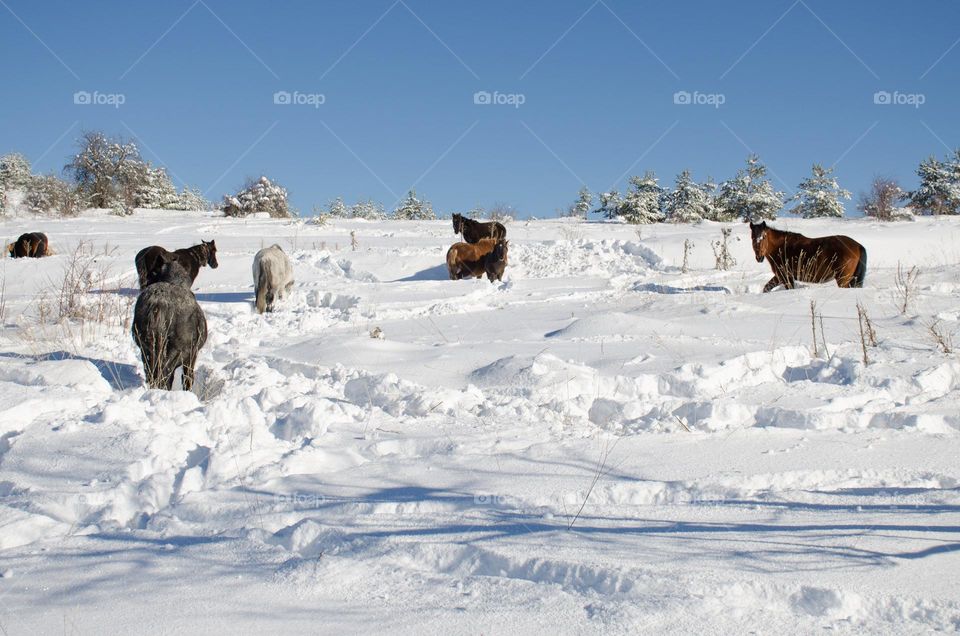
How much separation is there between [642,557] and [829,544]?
25.2 inches

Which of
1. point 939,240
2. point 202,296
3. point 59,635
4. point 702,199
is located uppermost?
point 702,199

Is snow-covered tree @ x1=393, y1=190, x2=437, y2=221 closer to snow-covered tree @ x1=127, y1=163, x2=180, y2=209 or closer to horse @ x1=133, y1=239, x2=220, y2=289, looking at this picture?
snow-covered tree @ x1=127, y1=163, x2=180, y2=209

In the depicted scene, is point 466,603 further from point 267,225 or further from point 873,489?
point 267,225

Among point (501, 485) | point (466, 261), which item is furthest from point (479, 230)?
point (501, 485)

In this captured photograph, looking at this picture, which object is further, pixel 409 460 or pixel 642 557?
pixel 409 460

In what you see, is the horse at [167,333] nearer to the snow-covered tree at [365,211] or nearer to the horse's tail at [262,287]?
the horse's tail at [262,287]

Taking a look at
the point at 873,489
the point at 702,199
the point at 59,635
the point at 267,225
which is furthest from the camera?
the point at 702,199

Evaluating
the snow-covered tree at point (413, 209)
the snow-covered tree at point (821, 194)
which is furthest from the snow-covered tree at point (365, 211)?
the snow-covered tree at point (821, 194)

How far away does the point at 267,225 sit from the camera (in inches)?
1129

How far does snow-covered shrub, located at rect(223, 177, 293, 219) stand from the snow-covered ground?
3619 centimetres

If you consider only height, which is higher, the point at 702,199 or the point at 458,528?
the point at 702,199

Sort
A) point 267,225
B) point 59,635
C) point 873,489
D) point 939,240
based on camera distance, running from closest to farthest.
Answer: point 59,635 → point 873,489 → point 939,240 → point 267,225

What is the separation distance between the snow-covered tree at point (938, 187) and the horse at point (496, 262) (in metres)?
33.5

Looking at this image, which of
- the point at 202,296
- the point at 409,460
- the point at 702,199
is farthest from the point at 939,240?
the point at 702,199
